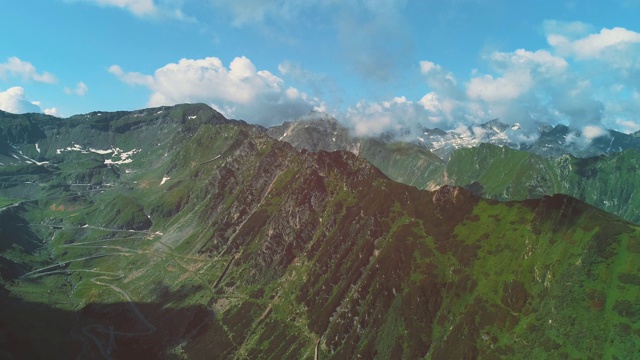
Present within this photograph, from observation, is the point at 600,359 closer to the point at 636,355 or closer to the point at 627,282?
the point at 636,355

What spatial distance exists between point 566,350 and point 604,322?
64.0ft

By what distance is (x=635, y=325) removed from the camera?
609 feet

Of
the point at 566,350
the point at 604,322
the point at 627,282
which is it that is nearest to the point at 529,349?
the point at 566,350

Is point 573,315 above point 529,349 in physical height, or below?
above

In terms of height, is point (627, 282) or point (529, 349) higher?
point (627, 282)

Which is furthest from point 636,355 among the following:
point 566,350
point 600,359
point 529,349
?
point 529,349

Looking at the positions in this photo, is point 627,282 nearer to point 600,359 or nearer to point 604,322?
point 604,322

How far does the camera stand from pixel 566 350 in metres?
192

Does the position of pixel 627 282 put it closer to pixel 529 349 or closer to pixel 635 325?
pixel 635 325

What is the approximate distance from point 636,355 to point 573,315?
26629mm

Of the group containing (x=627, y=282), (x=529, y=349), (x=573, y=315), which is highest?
(x=627, y=282)

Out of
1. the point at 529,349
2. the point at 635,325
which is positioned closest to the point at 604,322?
the point at 635,325

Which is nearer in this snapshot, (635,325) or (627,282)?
Answer: (635,325)

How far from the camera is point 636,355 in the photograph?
177 m
